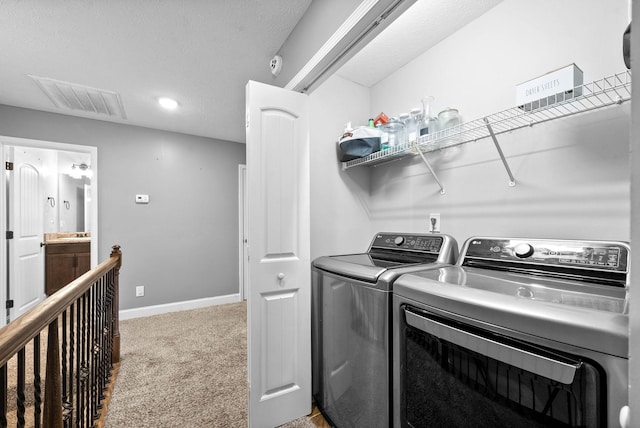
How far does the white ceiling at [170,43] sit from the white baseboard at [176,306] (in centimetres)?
238

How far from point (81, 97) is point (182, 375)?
263 cm

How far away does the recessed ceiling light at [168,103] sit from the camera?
2.63 metres

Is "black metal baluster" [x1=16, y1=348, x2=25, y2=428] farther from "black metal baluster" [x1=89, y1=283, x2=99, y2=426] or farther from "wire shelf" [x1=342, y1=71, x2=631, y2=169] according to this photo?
"wire shelf" [x1=342, y1=71, x2=631, y2=169]

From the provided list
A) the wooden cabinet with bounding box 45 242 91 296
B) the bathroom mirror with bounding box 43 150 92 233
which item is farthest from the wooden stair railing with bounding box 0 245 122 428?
the bathroom mirror with bounding box 43 150 92 233

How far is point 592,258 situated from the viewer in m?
0.98

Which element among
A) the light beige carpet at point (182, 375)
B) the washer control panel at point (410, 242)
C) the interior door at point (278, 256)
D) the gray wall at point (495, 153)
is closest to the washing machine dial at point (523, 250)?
the gray wall at point (495, 153)

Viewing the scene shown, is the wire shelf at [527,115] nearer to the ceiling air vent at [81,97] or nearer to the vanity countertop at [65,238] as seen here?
the ceiling air vent at [81,97]

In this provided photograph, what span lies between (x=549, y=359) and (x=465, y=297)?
0.23 meters

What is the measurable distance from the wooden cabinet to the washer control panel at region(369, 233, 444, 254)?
4.84 m

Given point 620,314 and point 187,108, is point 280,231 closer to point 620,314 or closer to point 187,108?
point 620,314

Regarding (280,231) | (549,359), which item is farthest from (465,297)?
(280,231)

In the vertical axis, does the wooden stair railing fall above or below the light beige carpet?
above

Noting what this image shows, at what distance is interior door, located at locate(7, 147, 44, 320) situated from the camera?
2934 mm

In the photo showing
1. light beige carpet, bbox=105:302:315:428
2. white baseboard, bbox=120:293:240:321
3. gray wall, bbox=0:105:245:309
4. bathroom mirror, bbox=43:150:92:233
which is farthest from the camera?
bathroom mirror, bbox=43:150:92:233
